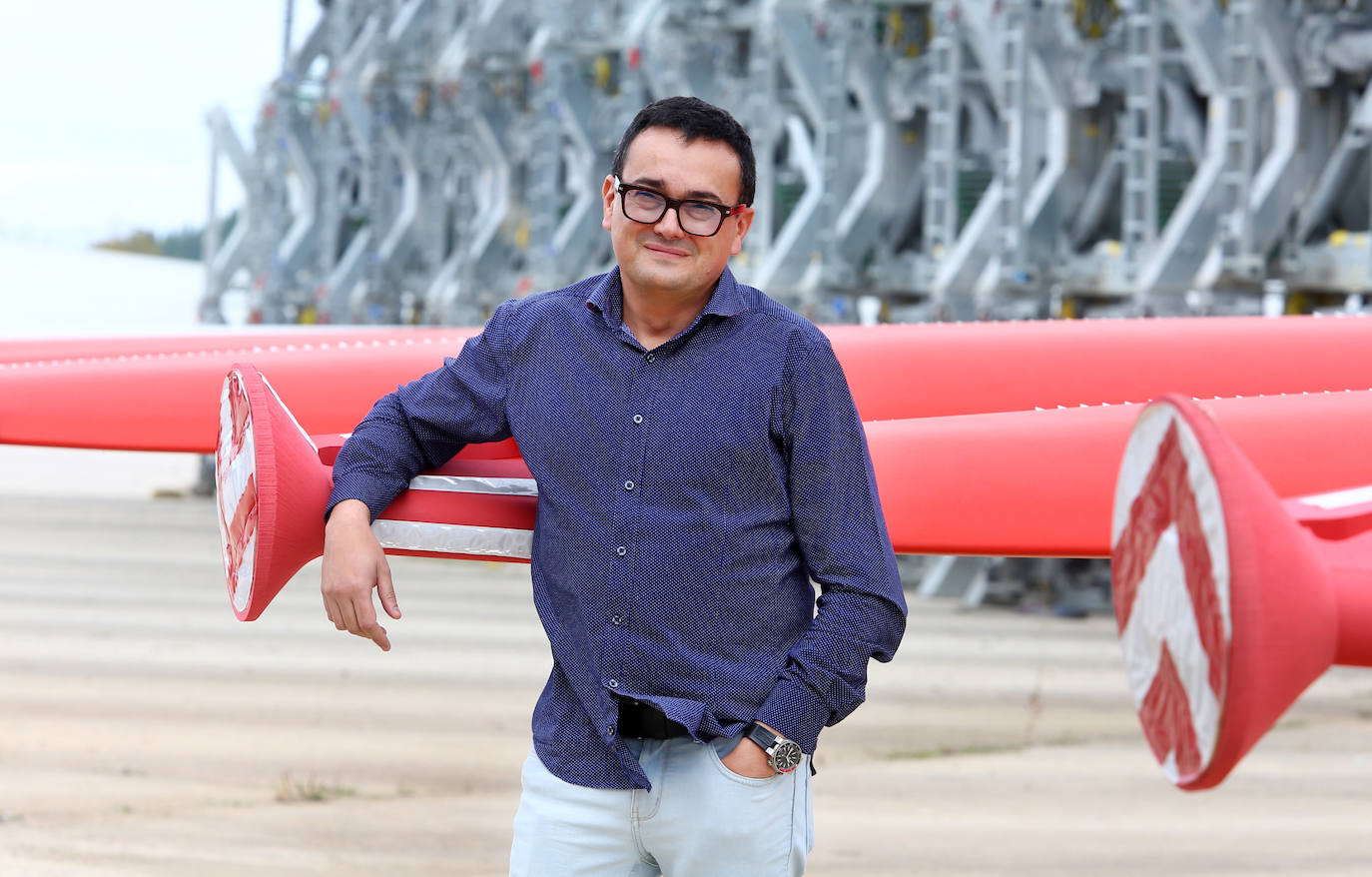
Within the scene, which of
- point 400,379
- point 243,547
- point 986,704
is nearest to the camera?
point 243,547

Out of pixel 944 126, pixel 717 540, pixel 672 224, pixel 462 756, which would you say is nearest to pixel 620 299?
pixel 672 224

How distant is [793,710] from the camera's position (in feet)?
6.23

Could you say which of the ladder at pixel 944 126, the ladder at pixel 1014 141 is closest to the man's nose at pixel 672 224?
the ladder at pixel 1014 141

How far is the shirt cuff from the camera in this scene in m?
1.89

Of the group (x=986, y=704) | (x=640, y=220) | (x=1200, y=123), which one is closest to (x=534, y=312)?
(x=640, y=220)

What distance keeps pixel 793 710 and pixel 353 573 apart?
56 centimetres

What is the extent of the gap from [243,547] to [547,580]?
1.32 ft

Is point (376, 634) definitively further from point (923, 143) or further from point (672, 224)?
point (923, 143)

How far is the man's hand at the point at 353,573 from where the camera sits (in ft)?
6.49

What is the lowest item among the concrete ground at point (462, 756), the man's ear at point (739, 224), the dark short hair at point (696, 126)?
the concrete ground at point (462, 756)

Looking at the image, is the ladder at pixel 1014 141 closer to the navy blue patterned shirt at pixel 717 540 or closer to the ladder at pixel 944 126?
the ladder at pixel 944 126

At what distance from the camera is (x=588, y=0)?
13711mm

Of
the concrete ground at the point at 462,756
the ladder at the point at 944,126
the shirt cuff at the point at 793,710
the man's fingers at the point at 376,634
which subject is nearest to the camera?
the shirt cuff at the point at 793,710

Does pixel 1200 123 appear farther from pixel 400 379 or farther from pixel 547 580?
pixel 547 580
